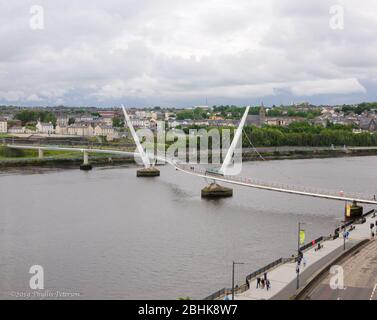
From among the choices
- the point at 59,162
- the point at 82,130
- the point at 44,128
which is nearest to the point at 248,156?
the point at 59,162

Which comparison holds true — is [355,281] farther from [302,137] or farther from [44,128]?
[44,128]

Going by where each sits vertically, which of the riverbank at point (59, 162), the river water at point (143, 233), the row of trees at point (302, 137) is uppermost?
the row of trees at point (302, 137)

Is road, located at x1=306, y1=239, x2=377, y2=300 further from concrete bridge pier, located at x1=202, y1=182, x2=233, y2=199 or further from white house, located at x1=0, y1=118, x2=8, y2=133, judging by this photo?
white house, located at x1=0, y1=118, x2=8, y2=133

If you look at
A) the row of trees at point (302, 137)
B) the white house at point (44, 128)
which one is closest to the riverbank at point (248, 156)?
the row of trees at point (302, 137)

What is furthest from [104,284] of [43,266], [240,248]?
[240,248]

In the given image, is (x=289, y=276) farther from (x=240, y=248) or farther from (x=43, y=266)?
(x=43, y=266)

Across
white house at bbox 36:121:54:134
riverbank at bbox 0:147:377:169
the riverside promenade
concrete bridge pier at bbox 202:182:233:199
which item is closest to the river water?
concrete bridge pier at bbox 202:182:233:199

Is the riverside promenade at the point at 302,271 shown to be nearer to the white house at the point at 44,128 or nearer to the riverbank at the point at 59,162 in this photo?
the riverbank at the point at 59,162
